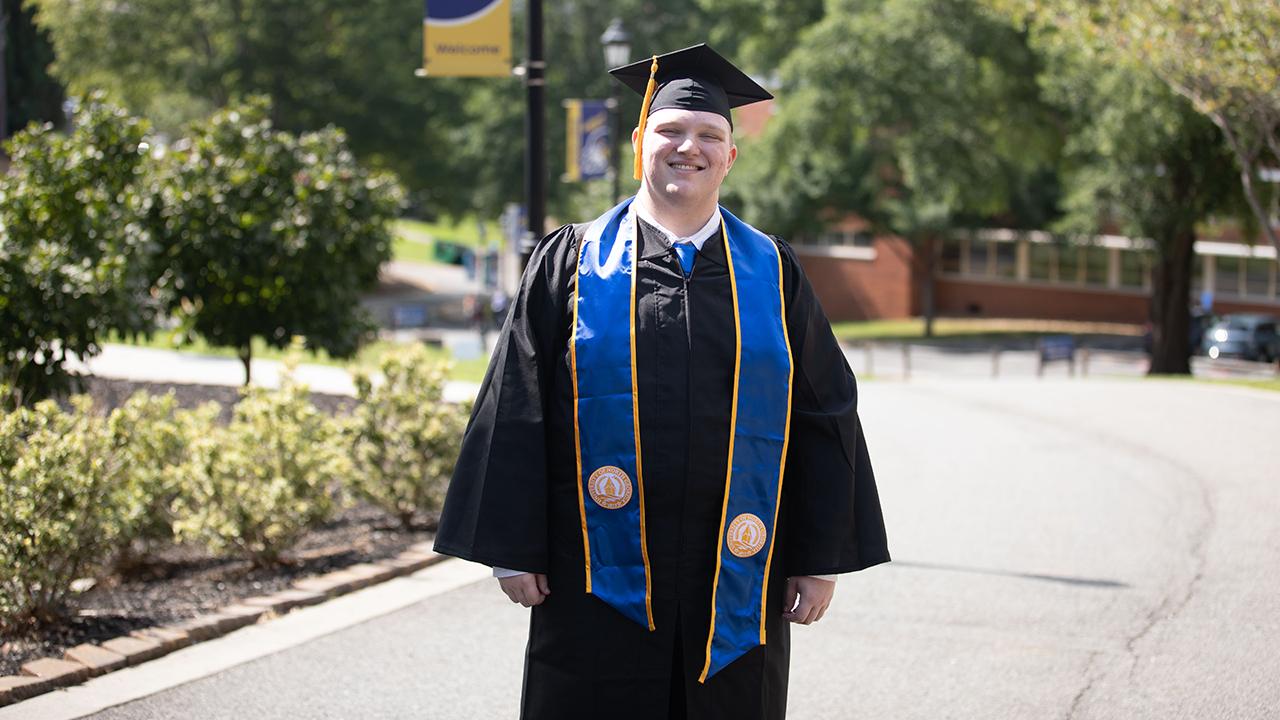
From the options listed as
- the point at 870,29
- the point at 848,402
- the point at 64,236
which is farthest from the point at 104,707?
the point at 870,29

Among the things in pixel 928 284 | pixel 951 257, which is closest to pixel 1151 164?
pixel 928 284

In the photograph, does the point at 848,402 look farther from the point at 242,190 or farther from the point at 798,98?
the point at 798,98

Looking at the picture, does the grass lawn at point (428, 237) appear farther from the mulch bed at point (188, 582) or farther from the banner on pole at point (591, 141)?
the mulch bed at point (188, 582)

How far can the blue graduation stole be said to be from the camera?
271 centimetres

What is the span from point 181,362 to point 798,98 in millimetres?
17400

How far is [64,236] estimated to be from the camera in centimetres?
777

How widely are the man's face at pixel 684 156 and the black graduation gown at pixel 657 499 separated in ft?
0.46

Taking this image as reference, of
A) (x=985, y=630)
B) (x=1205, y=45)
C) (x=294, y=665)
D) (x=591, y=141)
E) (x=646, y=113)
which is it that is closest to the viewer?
(x=646, y=113)

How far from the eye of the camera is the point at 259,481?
19.1 feet

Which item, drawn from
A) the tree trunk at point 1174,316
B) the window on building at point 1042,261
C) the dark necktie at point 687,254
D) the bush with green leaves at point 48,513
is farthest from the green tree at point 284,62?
the dark necktie at point 687,254

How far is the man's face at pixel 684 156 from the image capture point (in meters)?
2.83

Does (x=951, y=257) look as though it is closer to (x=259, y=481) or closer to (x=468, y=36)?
(x=468, y=36)

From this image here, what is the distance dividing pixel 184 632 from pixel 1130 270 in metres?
41.2

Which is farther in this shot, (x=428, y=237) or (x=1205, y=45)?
(x=428, y=237)
